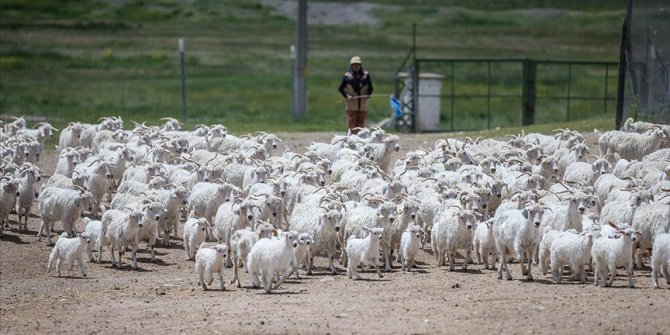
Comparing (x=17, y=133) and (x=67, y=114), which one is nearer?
(x=17, y=133)

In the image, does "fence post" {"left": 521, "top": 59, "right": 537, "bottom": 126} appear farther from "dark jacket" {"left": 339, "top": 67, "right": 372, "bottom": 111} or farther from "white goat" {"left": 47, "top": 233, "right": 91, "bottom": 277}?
"white goat" {"left": 47, "top": 233, "right": 91, "bottom": 277}

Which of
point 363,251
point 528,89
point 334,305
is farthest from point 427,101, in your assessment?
point 334,305

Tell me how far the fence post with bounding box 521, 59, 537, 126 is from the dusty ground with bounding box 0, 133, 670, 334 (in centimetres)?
2010

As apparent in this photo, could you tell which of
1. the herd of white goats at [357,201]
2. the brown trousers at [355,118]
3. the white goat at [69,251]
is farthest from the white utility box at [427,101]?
the white goat at [69,251]

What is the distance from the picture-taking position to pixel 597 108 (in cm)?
5406

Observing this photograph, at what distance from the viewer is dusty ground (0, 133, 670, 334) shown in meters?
16.5

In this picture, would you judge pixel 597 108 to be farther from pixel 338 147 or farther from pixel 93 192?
pixel 93 192

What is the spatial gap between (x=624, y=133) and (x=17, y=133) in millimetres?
13528

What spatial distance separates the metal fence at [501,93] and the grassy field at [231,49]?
86 cm

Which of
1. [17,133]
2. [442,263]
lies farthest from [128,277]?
[17,133]

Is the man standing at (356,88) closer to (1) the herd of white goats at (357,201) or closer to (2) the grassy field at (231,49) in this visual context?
(1) the herd of white goats at (357,201)

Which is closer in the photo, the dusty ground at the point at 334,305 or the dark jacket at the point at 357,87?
the dusty ground at the point at 334,305

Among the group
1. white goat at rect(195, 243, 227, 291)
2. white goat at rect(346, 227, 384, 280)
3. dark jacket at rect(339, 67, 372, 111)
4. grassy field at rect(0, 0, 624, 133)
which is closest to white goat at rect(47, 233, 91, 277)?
white goat at rect(195, 243, 227, 291)

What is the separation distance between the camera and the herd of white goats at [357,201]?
1928cm
